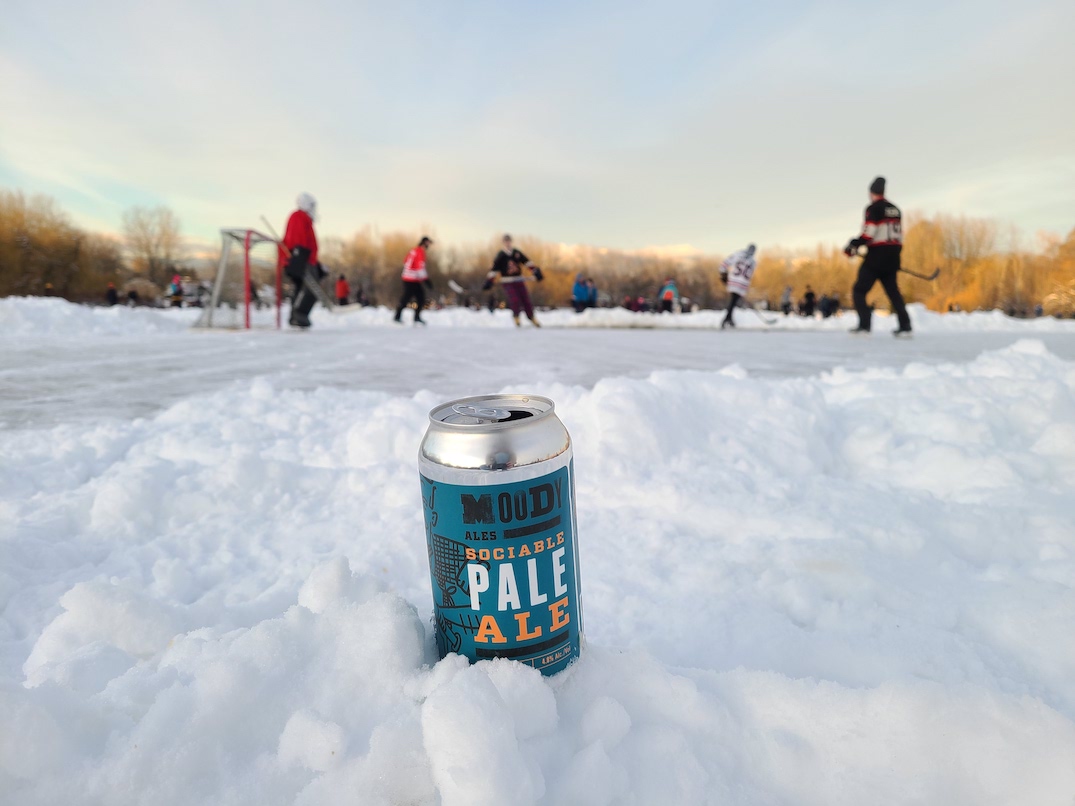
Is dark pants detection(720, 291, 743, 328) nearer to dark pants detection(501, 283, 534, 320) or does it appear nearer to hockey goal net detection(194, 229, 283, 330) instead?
dark pants detection(501, 283, 534, 320)

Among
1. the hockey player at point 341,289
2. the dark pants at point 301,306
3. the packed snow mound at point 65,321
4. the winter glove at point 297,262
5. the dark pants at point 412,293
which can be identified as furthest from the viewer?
the hockey player at point 341,289

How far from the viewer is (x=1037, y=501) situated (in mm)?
2119

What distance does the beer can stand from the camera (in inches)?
41.0

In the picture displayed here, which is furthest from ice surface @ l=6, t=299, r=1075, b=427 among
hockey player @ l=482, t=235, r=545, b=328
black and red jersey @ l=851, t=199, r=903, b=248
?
hockey player @ l=482, t=235, r=545, b=328

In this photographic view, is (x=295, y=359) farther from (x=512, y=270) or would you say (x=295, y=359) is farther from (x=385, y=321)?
(x=385, y=321)

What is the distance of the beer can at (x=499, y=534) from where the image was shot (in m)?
1.04

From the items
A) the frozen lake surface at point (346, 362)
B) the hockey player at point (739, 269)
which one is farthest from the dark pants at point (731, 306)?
the frozen lake surface at point (346, 362)

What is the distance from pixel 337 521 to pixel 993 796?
1895 mm

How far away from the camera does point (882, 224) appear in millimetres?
8047

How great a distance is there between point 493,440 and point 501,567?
231 millimetres

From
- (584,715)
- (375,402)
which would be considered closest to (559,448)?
(584,715)

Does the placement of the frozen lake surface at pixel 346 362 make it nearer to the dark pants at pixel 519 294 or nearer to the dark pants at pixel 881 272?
the dark pants at pixel 881 272

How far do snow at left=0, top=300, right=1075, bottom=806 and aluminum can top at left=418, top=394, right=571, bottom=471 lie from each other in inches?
13.3

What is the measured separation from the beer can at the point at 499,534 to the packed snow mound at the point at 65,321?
9613mm
